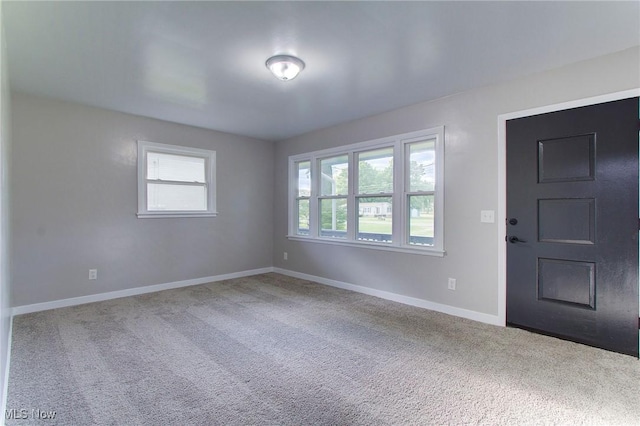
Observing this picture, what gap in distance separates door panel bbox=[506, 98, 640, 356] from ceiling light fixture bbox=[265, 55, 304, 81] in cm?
221

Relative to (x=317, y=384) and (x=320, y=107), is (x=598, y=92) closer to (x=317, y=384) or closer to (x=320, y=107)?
(x=320, y=107)

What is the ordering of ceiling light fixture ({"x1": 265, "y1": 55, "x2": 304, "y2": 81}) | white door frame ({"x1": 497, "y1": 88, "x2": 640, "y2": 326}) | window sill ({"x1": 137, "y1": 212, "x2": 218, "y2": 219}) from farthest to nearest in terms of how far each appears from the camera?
window sill ({"x1": 137, "y1": 212, "x2": 218, "y2": 219}) < white door frame ({"x1": 497, "y1": 88, "x2": 640, "y2": 326}) < ceiling light fixture ({"x1": 265, "y1": 55, "x2": 304, "y2": 81})

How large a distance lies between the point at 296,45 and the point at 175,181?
3164 millimetres

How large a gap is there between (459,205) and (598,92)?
1517 millimetres

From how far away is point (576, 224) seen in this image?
2.85 metres

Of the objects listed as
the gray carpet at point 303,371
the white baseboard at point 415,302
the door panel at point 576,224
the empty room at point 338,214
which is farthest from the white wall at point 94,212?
the door panel at point 576,224

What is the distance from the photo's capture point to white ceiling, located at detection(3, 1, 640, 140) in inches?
83.7

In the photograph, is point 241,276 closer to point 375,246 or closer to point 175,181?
point 175,181

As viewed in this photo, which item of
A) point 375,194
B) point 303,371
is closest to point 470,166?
point 375,194

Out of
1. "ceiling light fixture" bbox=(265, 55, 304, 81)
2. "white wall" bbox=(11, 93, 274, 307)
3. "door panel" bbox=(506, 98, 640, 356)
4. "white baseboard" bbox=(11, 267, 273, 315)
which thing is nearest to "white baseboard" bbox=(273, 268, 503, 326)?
"door panel" bbox=(506, 98, 640, 356)

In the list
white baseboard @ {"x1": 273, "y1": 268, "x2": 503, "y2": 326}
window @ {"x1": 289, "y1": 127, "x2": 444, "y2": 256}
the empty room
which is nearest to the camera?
the empty room

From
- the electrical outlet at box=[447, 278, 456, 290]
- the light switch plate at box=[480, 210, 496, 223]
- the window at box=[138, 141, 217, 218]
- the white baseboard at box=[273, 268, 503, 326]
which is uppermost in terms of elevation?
the window at box=[138, 141, 217, 218]

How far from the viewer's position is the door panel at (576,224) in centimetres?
261

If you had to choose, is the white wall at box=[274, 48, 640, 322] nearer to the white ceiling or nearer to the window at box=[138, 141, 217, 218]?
the white ceiling
